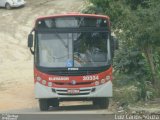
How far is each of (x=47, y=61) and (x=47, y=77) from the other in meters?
0.56

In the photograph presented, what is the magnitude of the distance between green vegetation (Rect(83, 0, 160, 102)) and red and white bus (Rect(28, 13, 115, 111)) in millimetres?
820

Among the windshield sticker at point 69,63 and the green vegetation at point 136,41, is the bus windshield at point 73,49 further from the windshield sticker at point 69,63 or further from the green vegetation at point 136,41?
the green vegetation at point 136,41

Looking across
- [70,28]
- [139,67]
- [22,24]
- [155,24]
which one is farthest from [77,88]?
[22,24]

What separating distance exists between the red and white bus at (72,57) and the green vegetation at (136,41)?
2.69 feet

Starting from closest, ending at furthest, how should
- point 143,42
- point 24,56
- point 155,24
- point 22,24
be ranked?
1. point 155,24
2. point 143,42
3. point 24,56
4. point 22,24

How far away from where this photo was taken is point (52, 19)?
17.1 metres

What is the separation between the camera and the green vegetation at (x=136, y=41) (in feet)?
52.7

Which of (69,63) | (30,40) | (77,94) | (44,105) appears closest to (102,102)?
(77,94)

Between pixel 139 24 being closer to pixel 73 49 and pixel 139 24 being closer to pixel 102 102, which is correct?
pixel 73 49

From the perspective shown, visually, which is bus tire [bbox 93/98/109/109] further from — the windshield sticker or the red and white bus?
the windshield sticker

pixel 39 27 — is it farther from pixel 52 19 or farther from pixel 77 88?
pixel 77 88

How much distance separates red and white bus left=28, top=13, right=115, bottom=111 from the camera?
16609 mm

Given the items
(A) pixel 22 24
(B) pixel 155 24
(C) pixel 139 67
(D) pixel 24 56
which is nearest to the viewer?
(B) pixel 155 24

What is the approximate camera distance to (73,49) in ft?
55.3
